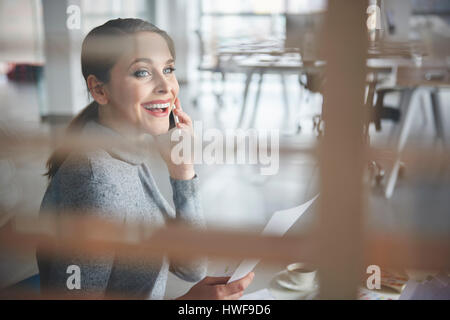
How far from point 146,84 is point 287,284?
578 mm

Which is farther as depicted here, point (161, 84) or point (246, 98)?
point (246, 98)

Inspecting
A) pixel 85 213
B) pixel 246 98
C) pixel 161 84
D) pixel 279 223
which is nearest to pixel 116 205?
pixel 85 213

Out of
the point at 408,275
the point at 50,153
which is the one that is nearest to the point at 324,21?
the point at 50,153

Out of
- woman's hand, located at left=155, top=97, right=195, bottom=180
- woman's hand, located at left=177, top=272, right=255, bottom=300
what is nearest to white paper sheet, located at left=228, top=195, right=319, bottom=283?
woman's hand, located at left=177, top=272, right=255, bottom=300

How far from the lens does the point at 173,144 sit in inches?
42.1

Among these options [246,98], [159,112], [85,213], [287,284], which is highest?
[159,112]

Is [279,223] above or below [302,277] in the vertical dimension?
above

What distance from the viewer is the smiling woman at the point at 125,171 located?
1.02 meters

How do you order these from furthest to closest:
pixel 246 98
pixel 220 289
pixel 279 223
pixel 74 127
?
pixel 246 98 → pixel 74 127 → pixel 220 289 → pixel 279 223

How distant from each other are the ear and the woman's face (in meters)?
0.04

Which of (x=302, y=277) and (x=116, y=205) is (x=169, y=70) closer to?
(x=116, y=205)
